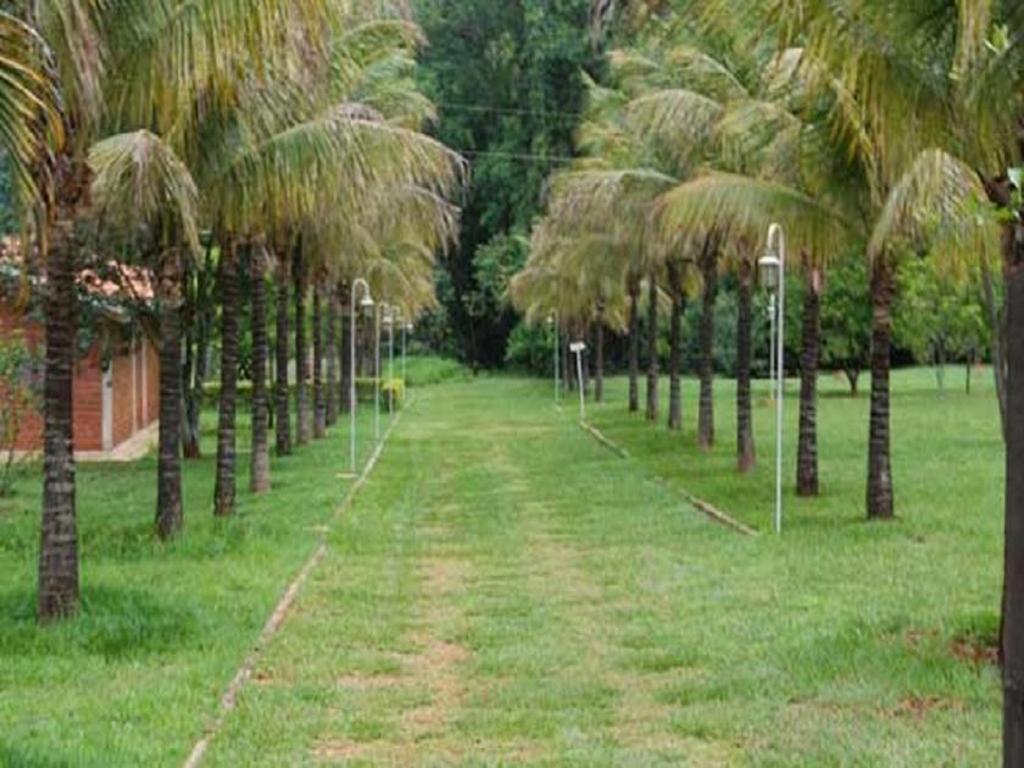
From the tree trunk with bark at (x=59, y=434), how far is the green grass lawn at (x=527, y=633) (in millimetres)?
317

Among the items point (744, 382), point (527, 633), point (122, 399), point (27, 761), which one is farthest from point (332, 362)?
point (27, 761)

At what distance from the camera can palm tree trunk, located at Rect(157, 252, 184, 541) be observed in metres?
15.5

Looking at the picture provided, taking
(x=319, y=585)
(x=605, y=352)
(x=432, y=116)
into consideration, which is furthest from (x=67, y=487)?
(x=605, y=352)

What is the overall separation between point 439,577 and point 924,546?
187 inches

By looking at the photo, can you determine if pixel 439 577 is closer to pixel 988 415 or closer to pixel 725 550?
pixel 725 550

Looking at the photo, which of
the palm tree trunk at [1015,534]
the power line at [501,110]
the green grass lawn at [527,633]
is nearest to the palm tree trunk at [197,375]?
the green grass lawn at [527,633]

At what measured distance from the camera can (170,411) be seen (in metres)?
15.5

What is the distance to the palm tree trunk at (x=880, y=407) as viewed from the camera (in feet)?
56.5

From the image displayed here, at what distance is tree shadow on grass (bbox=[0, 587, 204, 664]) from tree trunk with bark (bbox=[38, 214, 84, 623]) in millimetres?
256

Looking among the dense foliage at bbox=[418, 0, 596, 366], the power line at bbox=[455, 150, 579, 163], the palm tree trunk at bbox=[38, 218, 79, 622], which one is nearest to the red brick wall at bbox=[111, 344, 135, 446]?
the palm tree trunk at bbox=[38, 218, 79, 622]

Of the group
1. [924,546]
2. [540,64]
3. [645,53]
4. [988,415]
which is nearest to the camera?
[924,546]

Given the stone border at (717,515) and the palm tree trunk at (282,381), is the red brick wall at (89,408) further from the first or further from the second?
the stone border at (717,515)

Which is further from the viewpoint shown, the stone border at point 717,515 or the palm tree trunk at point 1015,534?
the stone border at point 717,515

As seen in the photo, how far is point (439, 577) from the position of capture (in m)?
14.0
